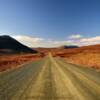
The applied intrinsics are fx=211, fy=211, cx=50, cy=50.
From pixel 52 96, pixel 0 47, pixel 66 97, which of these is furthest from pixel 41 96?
pixel 0 47

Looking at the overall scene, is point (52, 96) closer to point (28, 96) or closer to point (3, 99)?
point (28, 96)

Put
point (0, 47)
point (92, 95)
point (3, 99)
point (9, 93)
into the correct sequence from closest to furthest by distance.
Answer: point (3, 99), point (92, 95), point (9, 93), point (0, 47)

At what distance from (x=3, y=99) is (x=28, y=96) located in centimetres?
117

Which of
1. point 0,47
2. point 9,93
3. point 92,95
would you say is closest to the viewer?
point 92,95

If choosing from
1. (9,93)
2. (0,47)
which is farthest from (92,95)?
(0,47)

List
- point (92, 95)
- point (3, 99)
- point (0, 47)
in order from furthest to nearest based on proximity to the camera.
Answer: point (0, 47)
point (92, 95)
point (3, 99)

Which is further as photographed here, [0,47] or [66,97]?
[0,47]

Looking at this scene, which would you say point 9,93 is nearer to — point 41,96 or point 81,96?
point 41,96

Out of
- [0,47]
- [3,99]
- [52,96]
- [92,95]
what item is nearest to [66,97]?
[52,96]

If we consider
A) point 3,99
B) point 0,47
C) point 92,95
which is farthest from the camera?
point 0,47

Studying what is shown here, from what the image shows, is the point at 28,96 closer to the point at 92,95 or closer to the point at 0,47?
the point at 92,95

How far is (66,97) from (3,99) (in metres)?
2.88

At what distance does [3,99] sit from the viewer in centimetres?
955

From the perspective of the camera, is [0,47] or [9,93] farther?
[0,47]
